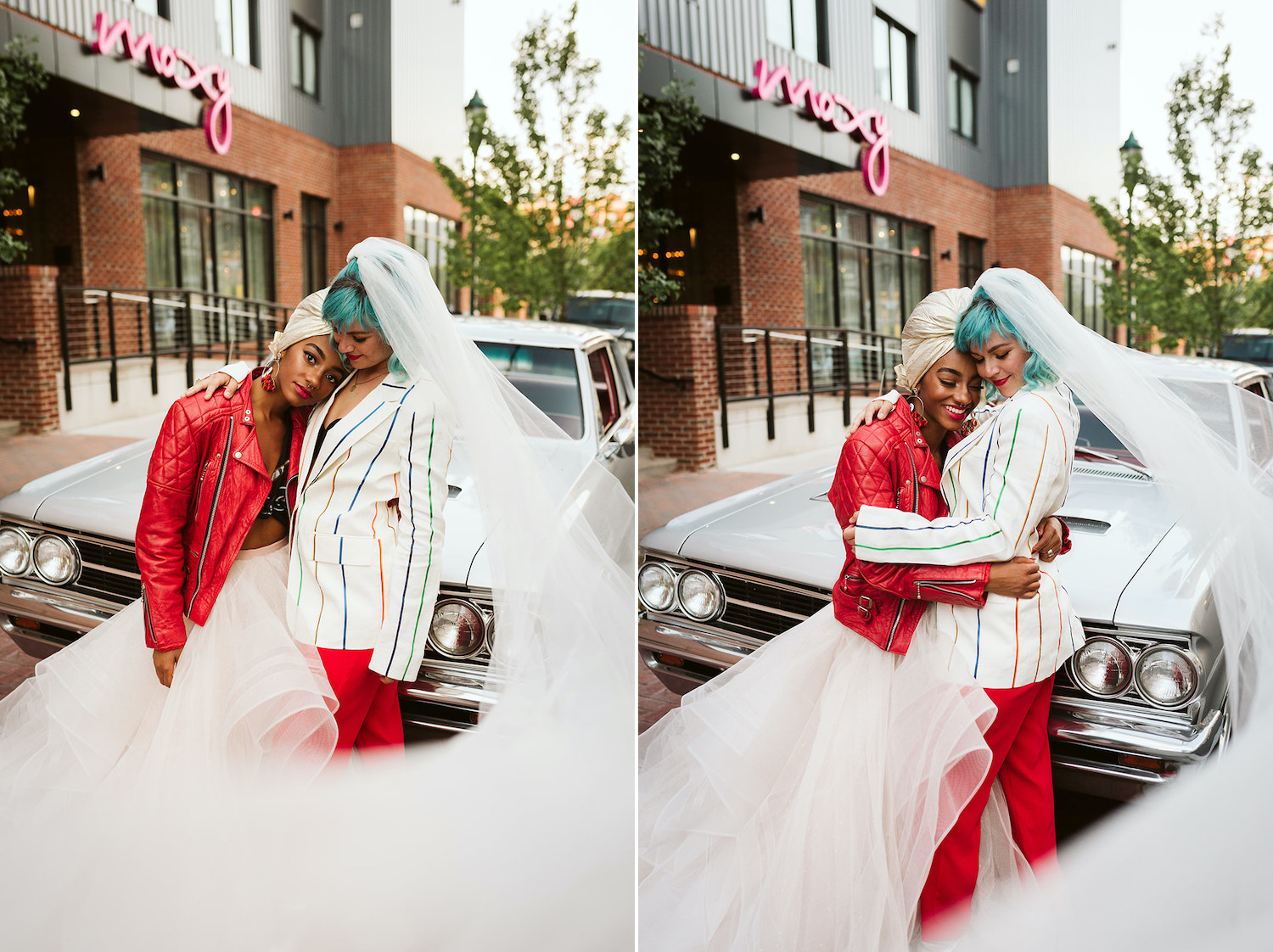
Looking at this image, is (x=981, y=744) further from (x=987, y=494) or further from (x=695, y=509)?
(x=695, y=509)

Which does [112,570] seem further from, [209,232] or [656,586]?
[656,586]

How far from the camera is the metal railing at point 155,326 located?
224cm

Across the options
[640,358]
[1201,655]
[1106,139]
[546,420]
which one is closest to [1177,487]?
[1201,655]

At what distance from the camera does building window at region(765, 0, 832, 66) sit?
239cm

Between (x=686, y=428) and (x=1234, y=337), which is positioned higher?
(x=1234, y=337)

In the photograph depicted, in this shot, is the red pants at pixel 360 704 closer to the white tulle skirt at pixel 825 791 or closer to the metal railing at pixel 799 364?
the white tulle skirt at pixel 825 791

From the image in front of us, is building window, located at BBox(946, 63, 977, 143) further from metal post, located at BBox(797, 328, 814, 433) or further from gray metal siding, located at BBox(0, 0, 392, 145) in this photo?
gray metal siding, located at BBox(0, 0, 392, 145)

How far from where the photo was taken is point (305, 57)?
238 centimetres

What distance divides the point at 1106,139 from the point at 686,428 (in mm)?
1231

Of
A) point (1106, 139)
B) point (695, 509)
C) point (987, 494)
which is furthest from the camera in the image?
point (695, 509)

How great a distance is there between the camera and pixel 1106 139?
7.34ft

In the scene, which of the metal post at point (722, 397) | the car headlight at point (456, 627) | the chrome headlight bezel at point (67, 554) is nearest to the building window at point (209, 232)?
the chrome headlight bezel at point (67, 554)

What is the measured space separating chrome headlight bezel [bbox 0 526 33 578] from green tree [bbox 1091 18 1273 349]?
2.65 meters

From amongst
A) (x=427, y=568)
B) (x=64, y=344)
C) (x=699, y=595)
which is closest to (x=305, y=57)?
(x=64, y=344)
